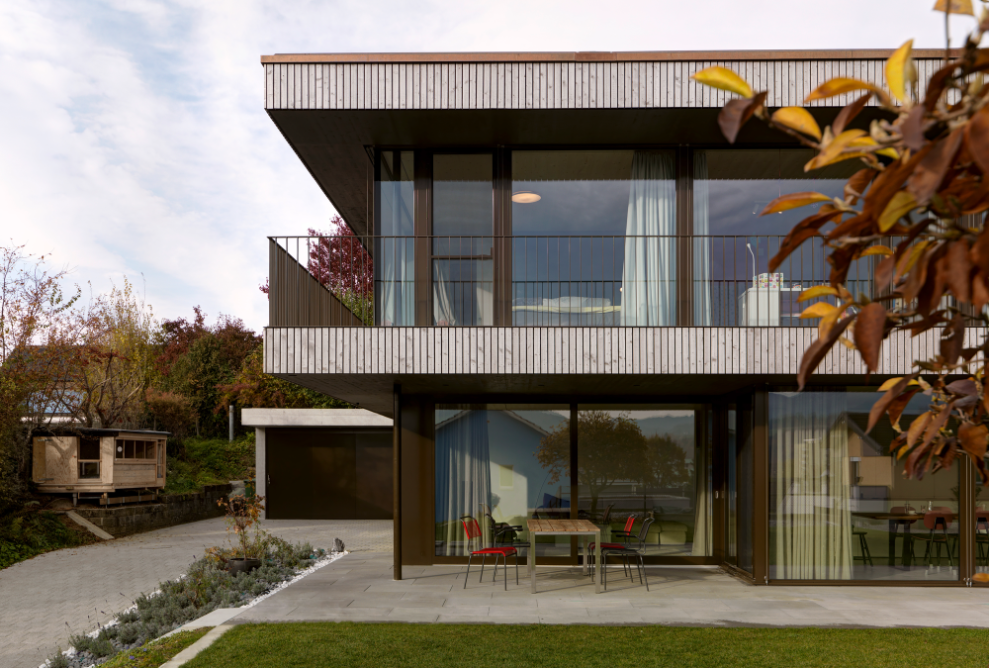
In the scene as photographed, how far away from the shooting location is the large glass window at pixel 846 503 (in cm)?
899

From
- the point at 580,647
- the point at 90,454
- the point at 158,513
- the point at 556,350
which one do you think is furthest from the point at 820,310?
the point at 158,513

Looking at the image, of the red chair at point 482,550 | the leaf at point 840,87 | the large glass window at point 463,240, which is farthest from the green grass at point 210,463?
the leaf at point 840,87

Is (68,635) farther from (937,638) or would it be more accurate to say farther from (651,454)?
(937,638)

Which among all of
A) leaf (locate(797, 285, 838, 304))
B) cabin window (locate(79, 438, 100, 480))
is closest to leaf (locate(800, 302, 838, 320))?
leaf (locate(797, 285, 838, 304))

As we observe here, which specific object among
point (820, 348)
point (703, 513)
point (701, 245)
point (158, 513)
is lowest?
point (158, 513)

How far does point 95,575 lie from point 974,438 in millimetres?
11818

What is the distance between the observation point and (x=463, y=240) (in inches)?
363

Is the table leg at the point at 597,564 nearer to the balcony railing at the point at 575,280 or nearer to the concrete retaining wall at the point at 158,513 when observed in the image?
the balcony railing at the point at 575,280

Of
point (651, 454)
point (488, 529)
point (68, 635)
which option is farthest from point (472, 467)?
point (68, 635)

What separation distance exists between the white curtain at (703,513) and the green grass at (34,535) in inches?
415

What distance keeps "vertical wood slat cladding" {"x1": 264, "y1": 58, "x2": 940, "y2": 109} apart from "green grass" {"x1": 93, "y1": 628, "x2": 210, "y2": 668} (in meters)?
5.48

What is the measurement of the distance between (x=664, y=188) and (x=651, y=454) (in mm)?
3687

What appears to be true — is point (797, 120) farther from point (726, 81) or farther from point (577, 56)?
point (577, 56)

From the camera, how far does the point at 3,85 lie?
55.9 ft
